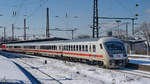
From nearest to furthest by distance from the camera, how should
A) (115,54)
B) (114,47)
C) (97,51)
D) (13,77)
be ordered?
(13,77), (115,54), (114,47), (97,51)

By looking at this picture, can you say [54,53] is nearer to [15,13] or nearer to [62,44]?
[62,44]

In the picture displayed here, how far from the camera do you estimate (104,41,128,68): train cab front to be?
707 inches

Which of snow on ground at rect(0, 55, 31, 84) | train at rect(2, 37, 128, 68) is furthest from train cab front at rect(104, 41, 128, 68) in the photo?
snow on ground at rect(0, 55, 31, 84)

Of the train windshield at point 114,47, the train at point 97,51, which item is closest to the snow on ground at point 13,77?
the train at point 97,51

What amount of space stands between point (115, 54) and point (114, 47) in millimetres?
755

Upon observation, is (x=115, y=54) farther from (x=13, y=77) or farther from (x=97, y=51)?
(x=13, y=77)

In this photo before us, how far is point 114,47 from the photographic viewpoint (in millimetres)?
18641

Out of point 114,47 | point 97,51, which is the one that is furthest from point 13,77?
point 114,47

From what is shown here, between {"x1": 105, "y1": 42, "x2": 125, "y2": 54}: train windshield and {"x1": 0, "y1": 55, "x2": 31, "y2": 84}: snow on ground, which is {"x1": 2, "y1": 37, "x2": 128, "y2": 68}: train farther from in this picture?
{"x1": 0, "y1": 55, "x2": 31, "y2": 84}: snow on ground

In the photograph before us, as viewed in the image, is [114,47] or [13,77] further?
[114,47]

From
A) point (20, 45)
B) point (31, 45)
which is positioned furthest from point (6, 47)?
point (31, 45)

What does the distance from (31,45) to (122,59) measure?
31.3 metres

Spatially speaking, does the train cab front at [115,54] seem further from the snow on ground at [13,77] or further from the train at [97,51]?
the snow on ground at [13,77]

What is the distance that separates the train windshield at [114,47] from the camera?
1834 cm
